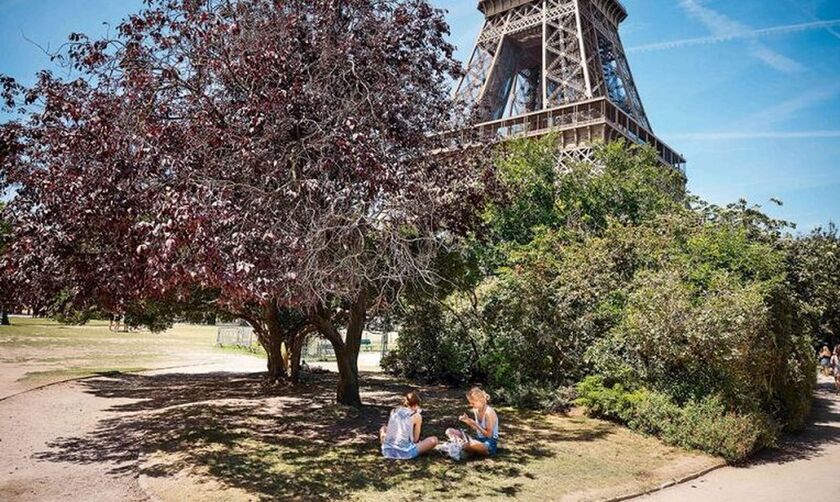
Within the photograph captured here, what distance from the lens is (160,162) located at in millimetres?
Result: 6953

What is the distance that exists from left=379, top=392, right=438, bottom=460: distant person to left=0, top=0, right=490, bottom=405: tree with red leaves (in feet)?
6.07

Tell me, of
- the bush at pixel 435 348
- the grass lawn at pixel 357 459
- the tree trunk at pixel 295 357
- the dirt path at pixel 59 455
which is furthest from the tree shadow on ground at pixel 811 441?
the tree trunk at pixel 295 357

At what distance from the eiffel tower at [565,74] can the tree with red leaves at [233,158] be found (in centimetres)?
2147

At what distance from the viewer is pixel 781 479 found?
798 centimetres

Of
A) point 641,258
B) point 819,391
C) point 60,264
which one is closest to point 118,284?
point 60,264

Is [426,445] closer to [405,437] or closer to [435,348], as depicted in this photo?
[405,437]

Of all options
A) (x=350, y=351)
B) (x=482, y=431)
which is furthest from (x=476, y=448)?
(x=350, y=351)

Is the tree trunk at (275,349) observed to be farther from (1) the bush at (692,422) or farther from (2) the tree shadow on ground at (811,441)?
(2) the tree shadow on ground at (811,441)

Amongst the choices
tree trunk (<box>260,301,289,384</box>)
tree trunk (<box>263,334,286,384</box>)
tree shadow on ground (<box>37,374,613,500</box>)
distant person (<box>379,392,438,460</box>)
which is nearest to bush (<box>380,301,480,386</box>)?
tree shadow on ground (<box>37,374,613,500</box>)

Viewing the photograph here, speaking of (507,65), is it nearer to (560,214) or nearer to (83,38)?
(560,214)

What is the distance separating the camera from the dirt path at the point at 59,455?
631 cm

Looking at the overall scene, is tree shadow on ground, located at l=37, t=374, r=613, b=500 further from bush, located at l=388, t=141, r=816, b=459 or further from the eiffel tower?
the eiffel tower

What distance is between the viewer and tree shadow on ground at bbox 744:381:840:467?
366 inches

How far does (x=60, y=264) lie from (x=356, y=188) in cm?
437
